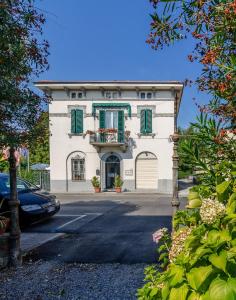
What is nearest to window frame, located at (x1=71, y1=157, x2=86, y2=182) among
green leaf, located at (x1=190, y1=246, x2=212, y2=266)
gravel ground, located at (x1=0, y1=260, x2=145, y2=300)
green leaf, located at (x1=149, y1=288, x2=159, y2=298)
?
gravel ground, located at (x1=0, y1=260, x2=145, y2=300)

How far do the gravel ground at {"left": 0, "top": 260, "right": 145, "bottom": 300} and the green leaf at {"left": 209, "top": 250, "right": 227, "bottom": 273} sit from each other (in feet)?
9.82

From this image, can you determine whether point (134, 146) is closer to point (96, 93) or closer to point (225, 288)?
point (96, 93)

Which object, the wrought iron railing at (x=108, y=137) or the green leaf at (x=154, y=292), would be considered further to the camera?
the wrought iron railing at (x=108, y=137)

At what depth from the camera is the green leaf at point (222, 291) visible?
1.12 metres

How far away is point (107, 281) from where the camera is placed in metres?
4.47

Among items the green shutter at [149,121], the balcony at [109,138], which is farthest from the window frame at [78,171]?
the green shutter at [149,121]

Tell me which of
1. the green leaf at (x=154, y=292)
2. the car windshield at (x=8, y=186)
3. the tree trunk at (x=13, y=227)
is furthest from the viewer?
the car windshield at (x=8, y=186)

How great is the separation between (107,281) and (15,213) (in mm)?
2102

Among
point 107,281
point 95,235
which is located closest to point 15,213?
point 107,281

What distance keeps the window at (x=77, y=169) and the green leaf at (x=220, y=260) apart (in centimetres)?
2080

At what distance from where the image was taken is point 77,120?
849 inches

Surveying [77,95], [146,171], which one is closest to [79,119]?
[77,95]

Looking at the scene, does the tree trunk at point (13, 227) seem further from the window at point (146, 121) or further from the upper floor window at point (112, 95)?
the upper floor window at point (112, 95)

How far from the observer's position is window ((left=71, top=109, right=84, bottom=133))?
70.7 ft
